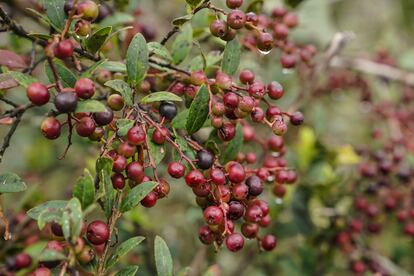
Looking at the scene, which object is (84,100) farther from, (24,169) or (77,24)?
(24,169)

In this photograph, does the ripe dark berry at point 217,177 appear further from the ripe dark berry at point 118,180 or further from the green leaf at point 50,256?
the green leaf at point 50,256

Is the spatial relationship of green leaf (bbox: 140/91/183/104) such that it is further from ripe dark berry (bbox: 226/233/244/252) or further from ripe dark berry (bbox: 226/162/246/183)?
ripe dark berry (bbox: 226/233/244/252)

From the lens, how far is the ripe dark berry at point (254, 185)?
123 centimetres

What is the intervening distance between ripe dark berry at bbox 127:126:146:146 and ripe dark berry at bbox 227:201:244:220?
24cm

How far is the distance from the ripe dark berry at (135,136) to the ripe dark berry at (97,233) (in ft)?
0.57

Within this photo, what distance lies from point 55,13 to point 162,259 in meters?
0.60

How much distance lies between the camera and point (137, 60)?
123cm

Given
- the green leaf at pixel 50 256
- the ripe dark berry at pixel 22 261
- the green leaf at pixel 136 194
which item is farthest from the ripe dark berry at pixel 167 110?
the ripe dark berry at pixel 22 261

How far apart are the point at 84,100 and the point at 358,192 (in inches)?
56.1

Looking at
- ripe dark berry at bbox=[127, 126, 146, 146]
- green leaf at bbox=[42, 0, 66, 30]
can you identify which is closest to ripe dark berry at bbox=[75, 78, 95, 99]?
ripe dark berry at bbox=[127, 126, 146, 146]

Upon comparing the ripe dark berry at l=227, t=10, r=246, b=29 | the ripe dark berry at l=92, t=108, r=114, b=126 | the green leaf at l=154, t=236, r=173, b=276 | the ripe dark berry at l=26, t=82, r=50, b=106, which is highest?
the ripe dark berry at l=227, t=10, r=246, b=29

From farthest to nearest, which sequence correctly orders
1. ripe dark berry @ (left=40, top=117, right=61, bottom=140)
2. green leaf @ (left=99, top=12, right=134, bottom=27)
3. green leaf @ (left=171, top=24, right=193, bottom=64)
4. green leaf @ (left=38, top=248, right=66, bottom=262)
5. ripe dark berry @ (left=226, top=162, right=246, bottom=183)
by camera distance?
green leaf @ (left=99, top=12, right=134, bottom=27) < green leaf @ (left=171, top=24, right=193, bottom=64) < ripe dark berry @ (left=226, top=162, right=246, bottom=183) < ripe dark berry @ (left=40, top=117, right=61, bottom=140) < green leaf @ (left=38, top=248, right=66, bottom=262)

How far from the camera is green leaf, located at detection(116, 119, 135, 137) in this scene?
3.68ft

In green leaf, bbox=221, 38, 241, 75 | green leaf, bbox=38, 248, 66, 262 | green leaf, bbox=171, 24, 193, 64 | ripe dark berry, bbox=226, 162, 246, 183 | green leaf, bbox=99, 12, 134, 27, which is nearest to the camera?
green leaf, bbox=38, 248, 66, 262
